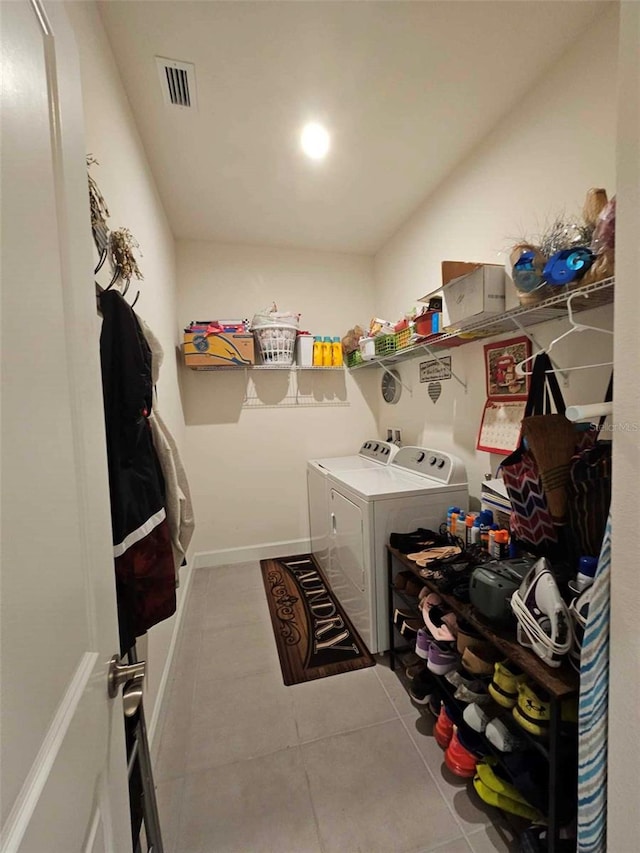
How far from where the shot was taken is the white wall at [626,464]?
25.5 inches

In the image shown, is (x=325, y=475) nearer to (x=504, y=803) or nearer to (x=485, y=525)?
(x=485, y=525)

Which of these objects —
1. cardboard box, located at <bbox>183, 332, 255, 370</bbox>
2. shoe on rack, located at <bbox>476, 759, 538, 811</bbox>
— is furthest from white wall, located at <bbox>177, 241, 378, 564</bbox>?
shoe on rack, located at <bbox>476, 759, 538, 811</bbox>

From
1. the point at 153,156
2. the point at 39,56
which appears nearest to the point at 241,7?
the point at 153,156

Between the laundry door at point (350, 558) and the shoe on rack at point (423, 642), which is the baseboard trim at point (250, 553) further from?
the shoe on rack at point (423, 642)

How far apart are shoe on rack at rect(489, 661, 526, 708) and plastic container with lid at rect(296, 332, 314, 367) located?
2.33m

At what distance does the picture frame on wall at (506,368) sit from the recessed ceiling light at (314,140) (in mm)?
1374

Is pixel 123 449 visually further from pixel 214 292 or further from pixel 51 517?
pixel 214 292

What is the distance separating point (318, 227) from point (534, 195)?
159 cm

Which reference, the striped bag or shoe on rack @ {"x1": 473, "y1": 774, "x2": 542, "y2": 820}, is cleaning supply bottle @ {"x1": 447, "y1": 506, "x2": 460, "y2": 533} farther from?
shoe on rack @ {"x1": 473, "y1": 774, "x2": 542, "y2": 820}

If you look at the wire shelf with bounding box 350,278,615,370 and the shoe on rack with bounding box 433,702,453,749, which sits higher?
the wire shelf with bounding box 350,278,615,370

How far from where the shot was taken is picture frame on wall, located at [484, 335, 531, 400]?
1.64 meters

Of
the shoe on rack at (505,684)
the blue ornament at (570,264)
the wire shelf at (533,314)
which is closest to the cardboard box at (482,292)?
the wire shelf at (533,314)

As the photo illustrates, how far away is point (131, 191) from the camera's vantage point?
61.3 inches

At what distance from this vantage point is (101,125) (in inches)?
46.7
